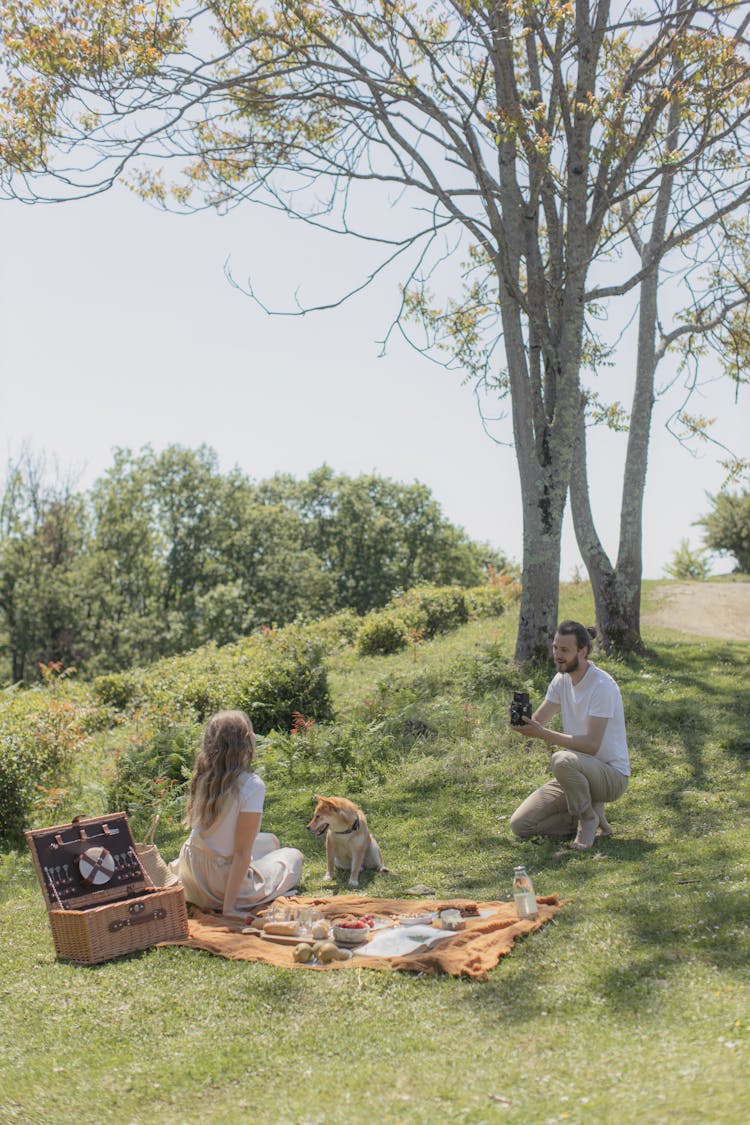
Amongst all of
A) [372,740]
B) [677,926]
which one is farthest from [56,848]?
[372,740]

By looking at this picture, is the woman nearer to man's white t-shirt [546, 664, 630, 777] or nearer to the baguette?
the baguette

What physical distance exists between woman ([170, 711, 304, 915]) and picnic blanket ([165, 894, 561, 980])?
16 centimetres

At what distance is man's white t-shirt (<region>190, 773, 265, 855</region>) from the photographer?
600 centimetres

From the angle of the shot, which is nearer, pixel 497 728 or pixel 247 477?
pixel 497 728

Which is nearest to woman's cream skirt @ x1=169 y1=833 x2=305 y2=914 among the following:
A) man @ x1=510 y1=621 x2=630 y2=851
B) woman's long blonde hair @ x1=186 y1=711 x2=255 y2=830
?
woman's long blonde hair @ x1=186 y1=711 x2=255 y2=830

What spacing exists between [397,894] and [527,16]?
9.80 meters

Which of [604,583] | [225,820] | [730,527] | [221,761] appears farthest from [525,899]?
[730,527]

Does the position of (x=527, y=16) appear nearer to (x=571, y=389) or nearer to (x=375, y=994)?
(x=571, y=389)

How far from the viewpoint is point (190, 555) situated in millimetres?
42438

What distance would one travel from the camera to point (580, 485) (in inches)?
578

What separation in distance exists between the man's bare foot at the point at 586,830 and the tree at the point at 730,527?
27.8 m

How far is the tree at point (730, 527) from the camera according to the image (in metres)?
33.4

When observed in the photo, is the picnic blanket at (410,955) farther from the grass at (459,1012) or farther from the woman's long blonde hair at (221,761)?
the woman's long blonde hair at (221,761)

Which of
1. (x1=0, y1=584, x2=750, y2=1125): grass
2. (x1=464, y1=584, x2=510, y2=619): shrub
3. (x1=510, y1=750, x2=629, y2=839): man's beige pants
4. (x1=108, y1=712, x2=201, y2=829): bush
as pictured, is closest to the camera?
(x1=0, y1=584, x2=750, y2=1125): grass
